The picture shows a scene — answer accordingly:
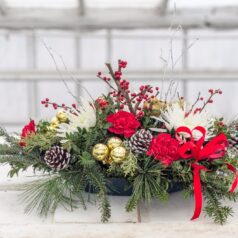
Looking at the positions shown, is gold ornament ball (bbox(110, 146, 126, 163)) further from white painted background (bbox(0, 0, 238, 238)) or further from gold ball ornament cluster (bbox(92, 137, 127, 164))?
white painted background (bbox(0, 0, 238, 238))

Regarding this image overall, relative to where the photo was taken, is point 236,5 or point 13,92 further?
point 13,92

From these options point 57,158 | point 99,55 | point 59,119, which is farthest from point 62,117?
point 99,55

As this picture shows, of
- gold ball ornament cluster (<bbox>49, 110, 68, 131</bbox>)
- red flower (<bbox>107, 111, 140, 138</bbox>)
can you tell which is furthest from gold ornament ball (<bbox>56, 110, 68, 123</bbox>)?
red flower (<bbox>107, 111, 140, 138</bbox>)

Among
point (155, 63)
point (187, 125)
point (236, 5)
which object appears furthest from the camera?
point (155, 63)

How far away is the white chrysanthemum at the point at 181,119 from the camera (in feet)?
2.96

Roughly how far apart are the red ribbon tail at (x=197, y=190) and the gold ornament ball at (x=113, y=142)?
4.8 inches

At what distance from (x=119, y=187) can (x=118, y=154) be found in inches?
3.1

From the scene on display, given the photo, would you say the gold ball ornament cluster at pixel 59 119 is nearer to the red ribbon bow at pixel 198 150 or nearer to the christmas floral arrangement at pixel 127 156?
the christmas floral arrangement at pixel 127 156

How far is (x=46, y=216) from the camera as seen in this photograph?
86cm

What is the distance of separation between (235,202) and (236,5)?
3.82 metres

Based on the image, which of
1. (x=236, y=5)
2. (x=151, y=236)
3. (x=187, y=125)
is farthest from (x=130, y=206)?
(x=236, y=5)

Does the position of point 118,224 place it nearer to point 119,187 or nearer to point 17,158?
point 119,187

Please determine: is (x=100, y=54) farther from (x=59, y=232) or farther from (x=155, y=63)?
(x=59, y=232)

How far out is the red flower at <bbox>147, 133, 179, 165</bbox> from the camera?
2.78 ft
